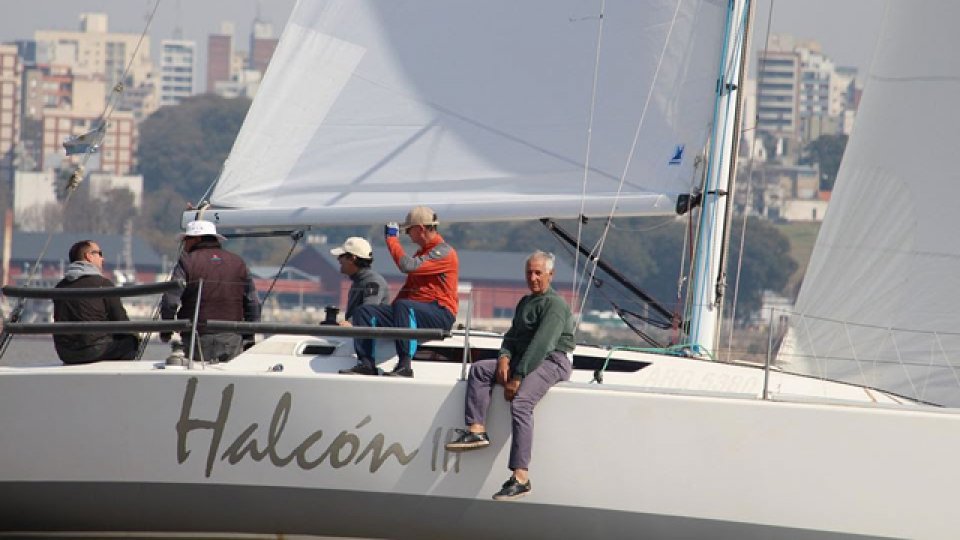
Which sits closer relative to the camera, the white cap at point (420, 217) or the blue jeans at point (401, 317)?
the blue jeans at point (401, 317)

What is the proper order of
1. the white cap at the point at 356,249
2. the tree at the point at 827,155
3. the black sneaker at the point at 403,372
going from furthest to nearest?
the tree at the point at 827,155
the white cap at the point at 356,249
the black sneaker at the point at 403,372

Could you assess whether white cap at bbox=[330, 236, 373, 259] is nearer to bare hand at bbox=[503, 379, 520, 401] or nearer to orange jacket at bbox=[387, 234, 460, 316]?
orange jacket at bbox=[387, 234, 460, 316]

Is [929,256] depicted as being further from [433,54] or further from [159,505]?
[159,505]

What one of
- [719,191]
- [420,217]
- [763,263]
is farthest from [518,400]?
[763,263]

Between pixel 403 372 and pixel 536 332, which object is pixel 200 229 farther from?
pixel 536 332

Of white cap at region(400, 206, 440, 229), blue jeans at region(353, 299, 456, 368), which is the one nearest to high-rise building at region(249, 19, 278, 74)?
white cap at region(400, 206, 440, 229)

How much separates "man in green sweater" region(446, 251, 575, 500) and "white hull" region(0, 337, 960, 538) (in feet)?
0.29

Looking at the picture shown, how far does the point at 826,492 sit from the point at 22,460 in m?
3.24

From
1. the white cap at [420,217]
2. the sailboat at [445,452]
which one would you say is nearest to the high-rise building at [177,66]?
the white cap at [420,217]

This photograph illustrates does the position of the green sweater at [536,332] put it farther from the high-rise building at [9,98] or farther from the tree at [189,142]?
the high-rise building at [9,98]

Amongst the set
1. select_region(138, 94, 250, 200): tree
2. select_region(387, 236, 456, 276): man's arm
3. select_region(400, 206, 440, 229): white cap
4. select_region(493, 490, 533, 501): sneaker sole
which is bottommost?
select_region(138, 94, 250, 200): tree

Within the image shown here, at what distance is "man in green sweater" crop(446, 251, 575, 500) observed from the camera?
7.61 metres

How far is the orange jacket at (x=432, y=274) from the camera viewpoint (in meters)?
8.30

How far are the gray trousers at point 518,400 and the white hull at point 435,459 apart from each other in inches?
2.9
